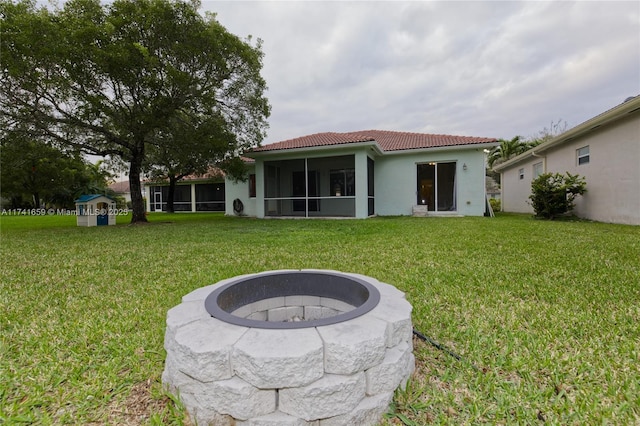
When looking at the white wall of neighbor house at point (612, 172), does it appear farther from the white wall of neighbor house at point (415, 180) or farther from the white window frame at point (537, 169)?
the white wall of neighbor house at point (415, 180)

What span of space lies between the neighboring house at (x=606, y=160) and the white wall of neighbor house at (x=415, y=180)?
3.17 metres

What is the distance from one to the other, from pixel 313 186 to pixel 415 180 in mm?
5229

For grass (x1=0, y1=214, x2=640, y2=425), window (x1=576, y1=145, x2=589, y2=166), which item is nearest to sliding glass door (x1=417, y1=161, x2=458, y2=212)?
window (x1=576, y1=145, x2=589, y2=166)

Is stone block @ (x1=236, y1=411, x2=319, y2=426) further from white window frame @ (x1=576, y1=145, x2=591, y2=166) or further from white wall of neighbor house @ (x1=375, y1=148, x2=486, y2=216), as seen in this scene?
white window frame @ (x1=576, y1=145, x2=591, y2=166)

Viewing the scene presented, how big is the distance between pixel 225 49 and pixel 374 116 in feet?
42.5

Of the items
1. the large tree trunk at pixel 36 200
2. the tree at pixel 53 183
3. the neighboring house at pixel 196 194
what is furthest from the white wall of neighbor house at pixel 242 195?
the large tree trunk at pixel 36 200

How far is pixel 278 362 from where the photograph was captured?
1226 mm

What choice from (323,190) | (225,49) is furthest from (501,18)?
(323,190)

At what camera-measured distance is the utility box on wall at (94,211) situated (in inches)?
438

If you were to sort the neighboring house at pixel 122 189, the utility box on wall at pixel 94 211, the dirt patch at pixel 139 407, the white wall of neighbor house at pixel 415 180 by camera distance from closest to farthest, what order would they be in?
the dirt patch at pixel 139 407
the utility box on wall at pixel 94 211
the white wall of neighbor house at pixel 415 180
the neighboring house at pixel 122 189

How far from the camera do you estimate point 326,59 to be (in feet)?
42.7

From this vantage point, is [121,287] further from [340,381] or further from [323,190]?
[323,190]

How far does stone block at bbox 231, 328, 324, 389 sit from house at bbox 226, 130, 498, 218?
1019 cm

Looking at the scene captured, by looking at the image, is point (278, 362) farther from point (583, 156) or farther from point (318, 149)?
point (583, 156)
